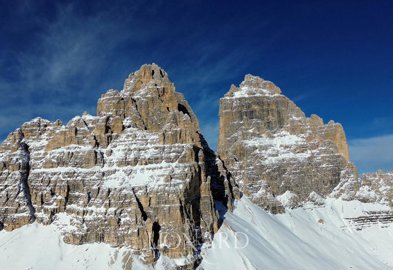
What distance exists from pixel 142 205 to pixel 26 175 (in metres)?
37.4

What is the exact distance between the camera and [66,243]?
109m

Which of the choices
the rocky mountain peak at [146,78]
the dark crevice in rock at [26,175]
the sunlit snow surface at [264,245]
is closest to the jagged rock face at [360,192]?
the sunlit snow surface at [264,245]

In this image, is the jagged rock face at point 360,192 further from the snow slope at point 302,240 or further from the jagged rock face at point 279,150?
the jagged rock face at point 279,150

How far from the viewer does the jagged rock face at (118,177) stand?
10494 centimetres

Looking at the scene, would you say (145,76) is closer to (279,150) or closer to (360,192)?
(279,150)

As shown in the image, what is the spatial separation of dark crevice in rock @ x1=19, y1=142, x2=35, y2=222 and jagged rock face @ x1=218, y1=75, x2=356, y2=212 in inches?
3058

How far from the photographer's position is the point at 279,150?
192 metres

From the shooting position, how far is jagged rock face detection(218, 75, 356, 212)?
18450 cm

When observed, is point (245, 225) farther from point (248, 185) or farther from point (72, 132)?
point (72, 132)

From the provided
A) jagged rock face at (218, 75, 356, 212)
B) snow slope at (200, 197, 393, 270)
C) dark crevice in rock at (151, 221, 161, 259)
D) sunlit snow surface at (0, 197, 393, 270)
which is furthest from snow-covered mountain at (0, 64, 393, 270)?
jagged rock face at (218, 75, 356, 212)

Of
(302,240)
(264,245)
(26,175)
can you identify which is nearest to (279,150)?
(302,240)

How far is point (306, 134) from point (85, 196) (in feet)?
364

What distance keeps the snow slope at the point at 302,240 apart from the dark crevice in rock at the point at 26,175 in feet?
Answer: 149

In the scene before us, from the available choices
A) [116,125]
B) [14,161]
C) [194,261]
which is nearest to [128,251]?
[194,261]
